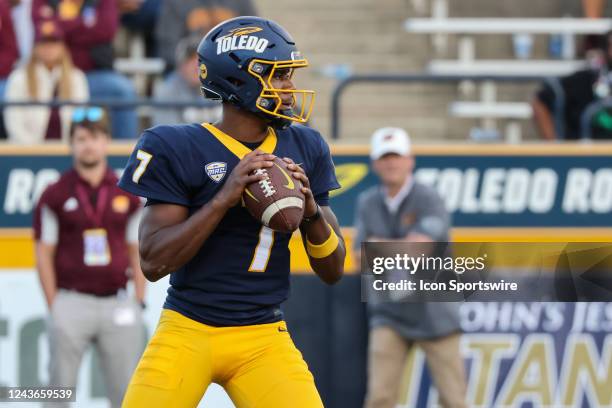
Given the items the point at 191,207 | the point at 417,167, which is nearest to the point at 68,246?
the point at 417,167

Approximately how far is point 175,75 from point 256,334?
593cm

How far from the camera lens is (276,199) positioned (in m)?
4.26

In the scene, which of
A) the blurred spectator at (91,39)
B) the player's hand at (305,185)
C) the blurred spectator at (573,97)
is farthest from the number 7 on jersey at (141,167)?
the blurred spectator at (573,97)

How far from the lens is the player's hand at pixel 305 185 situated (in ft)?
14.3

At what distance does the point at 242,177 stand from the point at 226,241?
32 centimetres

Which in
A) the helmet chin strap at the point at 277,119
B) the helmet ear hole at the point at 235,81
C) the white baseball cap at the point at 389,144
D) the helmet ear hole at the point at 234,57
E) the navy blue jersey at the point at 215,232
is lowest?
the white baseball cap at the point at 389,144

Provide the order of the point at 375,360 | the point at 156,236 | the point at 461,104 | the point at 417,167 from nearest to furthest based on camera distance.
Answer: the point at 156,236 < the point at 375,360 < the point at 417,167 < the point at 461,104

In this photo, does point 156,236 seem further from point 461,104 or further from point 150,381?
point 461,104

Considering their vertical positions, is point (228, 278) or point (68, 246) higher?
point (228, 278)

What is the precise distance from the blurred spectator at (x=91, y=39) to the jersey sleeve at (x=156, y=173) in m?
6.06

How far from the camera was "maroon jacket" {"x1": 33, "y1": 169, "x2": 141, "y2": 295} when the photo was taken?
7.90 metres

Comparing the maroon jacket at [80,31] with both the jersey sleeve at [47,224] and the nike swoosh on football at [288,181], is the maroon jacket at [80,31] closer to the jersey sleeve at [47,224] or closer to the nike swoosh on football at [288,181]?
the jersey sleeve at [47,224]

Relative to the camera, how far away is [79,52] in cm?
1055

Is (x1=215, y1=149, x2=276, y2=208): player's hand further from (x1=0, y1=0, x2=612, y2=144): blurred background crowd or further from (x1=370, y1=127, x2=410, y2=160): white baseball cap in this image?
(x1=0, y1=0, x2=612, y2=144): blurred background crowd
